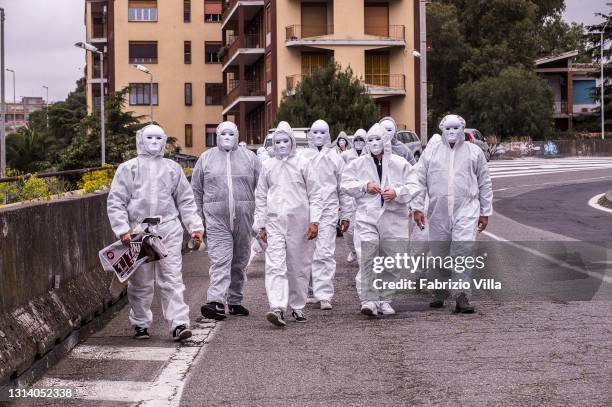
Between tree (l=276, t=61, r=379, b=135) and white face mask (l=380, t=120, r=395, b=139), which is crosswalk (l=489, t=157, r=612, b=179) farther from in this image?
white face mask (l=380, t=120, r=395, b=139)

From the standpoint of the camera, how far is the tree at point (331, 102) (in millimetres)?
49938

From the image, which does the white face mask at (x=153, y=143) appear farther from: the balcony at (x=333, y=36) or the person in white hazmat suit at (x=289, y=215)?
the balcony at (x=333, y=36)

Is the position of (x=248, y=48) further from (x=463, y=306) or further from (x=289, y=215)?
(x=463, y=306)

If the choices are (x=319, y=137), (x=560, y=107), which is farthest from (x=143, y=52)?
(x=319, y=137)

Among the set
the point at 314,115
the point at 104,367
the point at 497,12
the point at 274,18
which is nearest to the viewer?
the point at 104,367

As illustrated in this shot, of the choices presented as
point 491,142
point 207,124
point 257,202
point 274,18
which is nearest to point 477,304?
point 257,202

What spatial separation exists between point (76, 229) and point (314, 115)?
1550 inches

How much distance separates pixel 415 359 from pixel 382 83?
5075 centimetres

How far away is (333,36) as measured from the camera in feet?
186

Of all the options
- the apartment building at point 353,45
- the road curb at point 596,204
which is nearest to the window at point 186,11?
the apartment building at point 353,45

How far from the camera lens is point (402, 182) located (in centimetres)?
1120

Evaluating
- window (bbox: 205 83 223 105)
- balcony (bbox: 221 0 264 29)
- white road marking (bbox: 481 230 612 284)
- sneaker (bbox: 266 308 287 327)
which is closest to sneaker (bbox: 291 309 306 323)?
sneaker (bbox: 266 308 287 327)

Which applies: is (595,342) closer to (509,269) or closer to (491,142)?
(509,269)

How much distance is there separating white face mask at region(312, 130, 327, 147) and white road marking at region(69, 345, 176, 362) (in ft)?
14.8
